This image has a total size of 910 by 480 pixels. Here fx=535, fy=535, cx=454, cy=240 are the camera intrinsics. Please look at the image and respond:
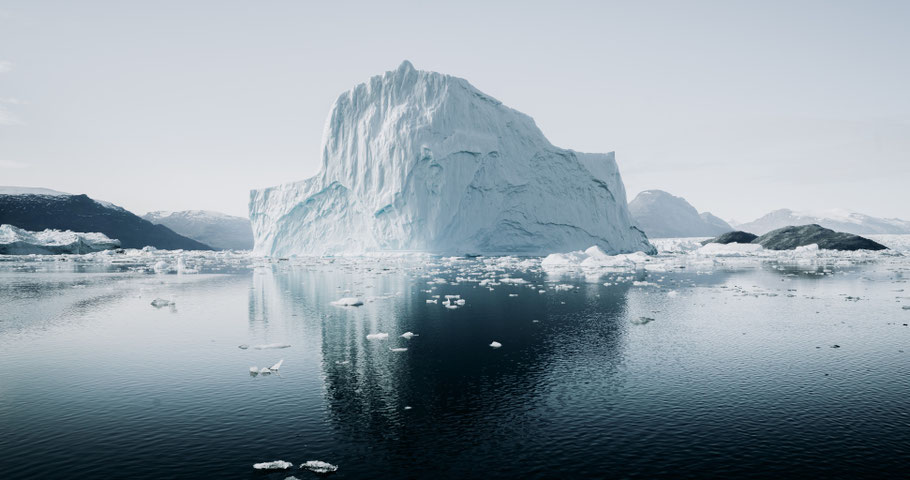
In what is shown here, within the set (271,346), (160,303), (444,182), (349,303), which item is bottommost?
(271,346)

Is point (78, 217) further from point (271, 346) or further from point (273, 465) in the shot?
point (273, 465)

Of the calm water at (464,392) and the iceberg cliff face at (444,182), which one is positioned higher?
the iceberg cliff face at (444,182)

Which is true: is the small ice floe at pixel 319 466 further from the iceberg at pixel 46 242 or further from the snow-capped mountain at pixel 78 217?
the snow-capped mountain at pixel 78 217

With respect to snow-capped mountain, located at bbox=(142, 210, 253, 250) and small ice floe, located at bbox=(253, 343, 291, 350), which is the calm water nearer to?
small ice floe, located at bbox=(253, 343, 291, 350)

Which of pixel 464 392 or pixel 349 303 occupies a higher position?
pixel 349 303

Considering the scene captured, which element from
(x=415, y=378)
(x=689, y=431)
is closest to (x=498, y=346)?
(x=415, y=378)

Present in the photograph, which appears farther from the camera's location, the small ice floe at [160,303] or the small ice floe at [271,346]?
the small ice floe at [160,303]

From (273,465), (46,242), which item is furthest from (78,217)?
(273,465)

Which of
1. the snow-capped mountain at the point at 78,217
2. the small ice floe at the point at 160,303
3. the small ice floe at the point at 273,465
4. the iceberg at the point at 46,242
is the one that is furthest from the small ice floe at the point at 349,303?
the snow-capped mountain at the point at 78,217
